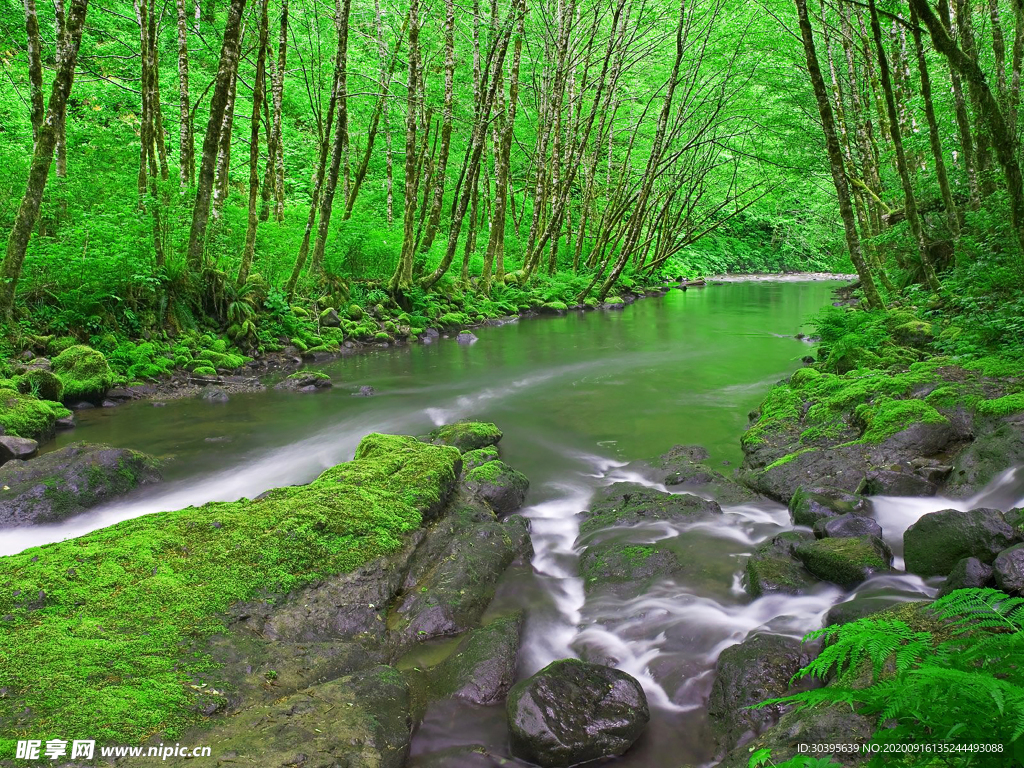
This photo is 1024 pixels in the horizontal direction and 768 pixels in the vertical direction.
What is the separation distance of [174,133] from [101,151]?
10.1m

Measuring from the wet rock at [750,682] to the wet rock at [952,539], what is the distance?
1.34 m

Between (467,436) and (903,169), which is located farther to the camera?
(903,169)

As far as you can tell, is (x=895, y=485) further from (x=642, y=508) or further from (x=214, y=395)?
(x=214, y=395)

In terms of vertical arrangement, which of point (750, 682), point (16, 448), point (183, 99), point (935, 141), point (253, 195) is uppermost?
point (183, 99)

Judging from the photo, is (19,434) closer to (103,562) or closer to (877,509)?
(103,562)

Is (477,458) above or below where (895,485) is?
above

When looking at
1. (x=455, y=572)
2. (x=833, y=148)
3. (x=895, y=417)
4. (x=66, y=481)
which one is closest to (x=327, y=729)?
(x=455, y=572)

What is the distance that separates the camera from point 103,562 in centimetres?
404

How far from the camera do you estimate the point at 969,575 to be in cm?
379

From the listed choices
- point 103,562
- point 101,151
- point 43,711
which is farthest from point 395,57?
point 43,711

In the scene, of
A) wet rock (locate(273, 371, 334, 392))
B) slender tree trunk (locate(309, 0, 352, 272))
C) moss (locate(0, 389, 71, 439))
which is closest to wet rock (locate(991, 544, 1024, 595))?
moss (locate(0, 389, 71, 439))

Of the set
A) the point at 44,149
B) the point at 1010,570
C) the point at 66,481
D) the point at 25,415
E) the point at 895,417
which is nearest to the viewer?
the point at 1010,570

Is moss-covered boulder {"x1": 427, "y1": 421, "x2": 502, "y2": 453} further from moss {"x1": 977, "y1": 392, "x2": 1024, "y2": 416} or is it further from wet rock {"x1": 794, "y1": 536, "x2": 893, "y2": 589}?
moss {"x1": 977, "y1": 392, "x2": 1024, "y2": 416}

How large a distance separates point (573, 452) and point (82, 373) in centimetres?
830
